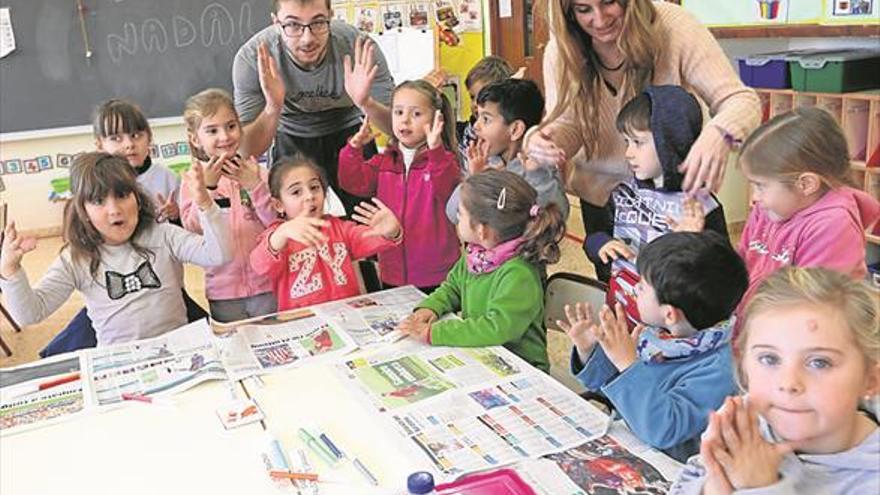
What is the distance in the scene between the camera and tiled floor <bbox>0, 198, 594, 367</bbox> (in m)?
3.49

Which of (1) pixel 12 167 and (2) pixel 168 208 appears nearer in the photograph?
(2) pixel 168 208

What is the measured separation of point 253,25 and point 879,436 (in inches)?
187

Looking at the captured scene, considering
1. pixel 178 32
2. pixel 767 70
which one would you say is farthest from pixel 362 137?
pixel 178 32

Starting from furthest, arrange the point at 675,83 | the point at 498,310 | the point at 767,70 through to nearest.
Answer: the point at 767,70 < the point at 675,83 < the point at 498,310

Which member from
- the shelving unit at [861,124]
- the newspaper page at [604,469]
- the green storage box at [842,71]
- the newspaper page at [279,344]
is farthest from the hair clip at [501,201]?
the green storage box at [842,71]

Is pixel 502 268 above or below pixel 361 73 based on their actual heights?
below

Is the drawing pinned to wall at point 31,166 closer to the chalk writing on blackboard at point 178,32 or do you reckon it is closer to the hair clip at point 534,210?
the chalk writing on blackboard at point 178,32

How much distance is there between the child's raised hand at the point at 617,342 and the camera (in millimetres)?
1336

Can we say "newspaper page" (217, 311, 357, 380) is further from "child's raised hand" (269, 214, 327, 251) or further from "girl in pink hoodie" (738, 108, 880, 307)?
"girl in pink hoodie" (738, 108, 880, 307)

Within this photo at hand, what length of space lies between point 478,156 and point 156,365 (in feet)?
3.68

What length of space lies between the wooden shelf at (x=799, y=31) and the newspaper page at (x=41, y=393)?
10.2 feet

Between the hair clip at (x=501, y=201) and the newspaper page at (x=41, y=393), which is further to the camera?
the hair clip at (x=501, y=201)

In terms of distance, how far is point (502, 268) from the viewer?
185 cm

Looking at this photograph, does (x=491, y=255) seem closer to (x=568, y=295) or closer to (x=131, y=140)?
(x=568, y=295)
